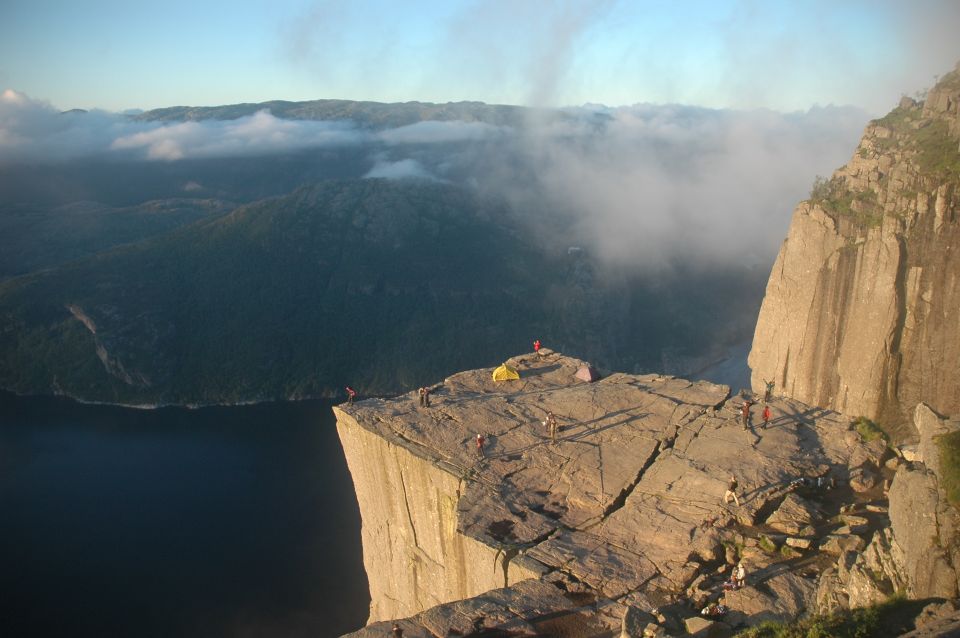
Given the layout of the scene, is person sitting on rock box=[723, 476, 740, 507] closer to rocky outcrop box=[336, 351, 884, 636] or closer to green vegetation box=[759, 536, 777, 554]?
rocky outcrop box=[336, 351, 884, 636]

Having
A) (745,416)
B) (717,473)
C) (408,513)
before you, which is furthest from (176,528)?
(717,473)

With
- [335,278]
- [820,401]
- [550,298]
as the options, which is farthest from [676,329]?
[820,401]

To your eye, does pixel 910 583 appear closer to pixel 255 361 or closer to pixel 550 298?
pixel 255 361

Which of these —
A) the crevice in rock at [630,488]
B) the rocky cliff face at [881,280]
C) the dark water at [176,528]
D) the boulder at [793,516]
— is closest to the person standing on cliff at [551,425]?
the crevice in rock at [630,488]

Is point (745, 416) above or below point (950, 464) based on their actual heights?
below

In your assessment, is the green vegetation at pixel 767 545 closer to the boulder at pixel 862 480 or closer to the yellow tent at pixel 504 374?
the boulder at pixel 862 480

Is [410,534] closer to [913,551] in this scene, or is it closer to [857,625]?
[857,625]

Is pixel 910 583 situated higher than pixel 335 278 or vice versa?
pixel 335 278

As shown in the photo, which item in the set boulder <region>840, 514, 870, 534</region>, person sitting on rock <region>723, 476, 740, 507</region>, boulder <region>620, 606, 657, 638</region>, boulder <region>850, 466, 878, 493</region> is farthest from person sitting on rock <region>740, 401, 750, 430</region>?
boulder <region>620, 606, 657, 638</region>
